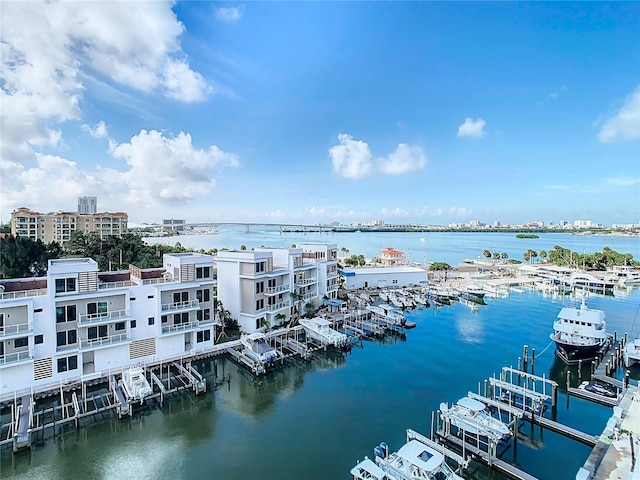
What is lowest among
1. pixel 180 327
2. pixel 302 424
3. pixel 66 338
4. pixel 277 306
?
pixel 302 424

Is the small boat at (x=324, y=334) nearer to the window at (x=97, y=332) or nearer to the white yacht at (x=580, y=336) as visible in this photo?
the window at (x=97, y=332)

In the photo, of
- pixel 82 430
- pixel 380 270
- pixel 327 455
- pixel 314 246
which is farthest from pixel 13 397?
pixel 380 270

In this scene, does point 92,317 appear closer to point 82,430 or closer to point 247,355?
point 82,430

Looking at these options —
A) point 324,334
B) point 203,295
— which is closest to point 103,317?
point 203,295

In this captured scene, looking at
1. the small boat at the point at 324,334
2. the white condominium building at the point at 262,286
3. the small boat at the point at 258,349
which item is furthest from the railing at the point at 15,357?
the small boat at the point at 324,334

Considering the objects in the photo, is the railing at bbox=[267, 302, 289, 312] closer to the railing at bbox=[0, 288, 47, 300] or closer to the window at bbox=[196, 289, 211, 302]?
the window at bbox=[196, 289, 211, 302]

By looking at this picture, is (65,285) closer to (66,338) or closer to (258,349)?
(66,338)

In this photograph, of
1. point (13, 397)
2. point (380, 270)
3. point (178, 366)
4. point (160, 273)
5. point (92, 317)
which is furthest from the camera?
point (380, 270)
